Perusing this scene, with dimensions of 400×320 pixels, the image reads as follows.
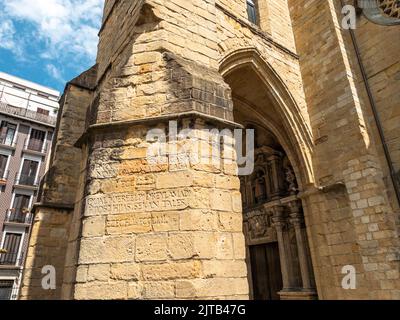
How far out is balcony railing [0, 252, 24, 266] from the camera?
13.7 metres

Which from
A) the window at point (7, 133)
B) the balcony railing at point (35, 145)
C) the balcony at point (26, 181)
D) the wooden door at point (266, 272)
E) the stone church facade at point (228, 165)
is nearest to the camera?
the stone church facade at point (228, 165)

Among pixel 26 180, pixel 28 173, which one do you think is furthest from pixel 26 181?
pixel 28 173

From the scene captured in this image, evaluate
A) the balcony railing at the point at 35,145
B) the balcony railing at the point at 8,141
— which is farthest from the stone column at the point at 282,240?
the balcony railing at the point at 8,141

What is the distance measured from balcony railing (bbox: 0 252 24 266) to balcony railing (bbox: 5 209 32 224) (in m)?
1.69

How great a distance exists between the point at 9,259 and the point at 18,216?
7.37 ft

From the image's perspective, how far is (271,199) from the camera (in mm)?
7141

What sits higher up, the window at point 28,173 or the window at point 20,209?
the window at point 28,173

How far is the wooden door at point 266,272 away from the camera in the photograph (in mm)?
6887

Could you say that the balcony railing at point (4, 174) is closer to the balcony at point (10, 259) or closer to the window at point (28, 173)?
the window at point (28, 173)

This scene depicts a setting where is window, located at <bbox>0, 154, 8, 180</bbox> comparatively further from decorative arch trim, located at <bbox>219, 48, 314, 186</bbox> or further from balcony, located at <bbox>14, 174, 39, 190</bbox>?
decorative arch trim, located at <bbox>219, 48, 314, 186</bbox>

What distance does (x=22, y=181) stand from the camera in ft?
51.1

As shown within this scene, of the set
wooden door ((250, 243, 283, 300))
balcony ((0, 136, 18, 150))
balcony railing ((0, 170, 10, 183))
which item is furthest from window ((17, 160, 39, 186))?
wooden door ((250, 243, 283, 300))

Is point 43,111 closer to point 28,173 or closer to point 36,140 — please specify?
point 36,140
